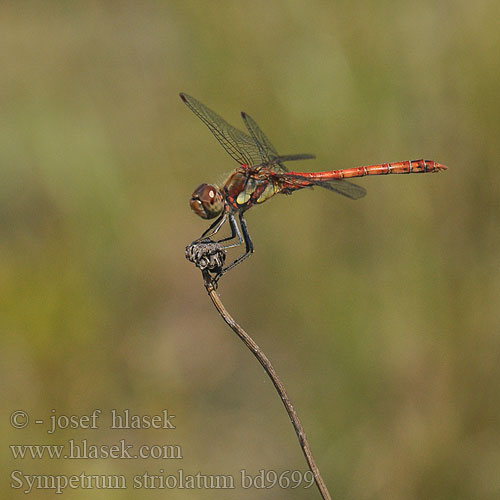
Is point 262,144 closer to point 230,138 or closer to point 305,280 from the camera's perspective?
point 230,138

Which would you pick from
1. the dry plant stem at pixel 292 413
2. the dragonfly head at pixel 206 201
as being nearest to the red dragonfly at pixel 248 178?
the dragonfly head at pixel 206 201

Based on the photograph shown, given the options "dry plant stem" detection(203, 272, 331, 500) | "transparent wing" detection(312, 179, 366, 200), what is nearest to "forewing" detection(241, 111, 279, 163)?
"transparent wing" detection(312, 179, 366, 200)

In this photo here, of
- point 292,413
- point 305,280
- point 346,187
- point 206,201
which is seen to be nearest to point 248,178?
point 206,201

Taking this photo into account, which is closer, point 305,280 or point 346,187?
point 346,187

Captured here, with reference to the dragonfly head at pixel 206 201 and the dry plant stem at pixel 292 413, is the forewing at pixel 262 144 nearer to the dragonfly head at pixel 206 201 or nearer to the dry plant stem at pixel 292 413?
the dragonfly head at pixel 206 201

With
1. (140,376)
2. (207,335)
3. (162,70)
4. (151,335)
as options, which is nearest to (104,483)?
(140,376)

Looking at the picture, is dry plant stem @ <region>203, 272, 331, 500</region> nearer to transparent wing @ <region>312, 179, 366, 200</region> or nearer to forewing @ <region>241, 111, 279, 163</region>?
transparent wing @ <region>312, 179, 366, 200</region>
